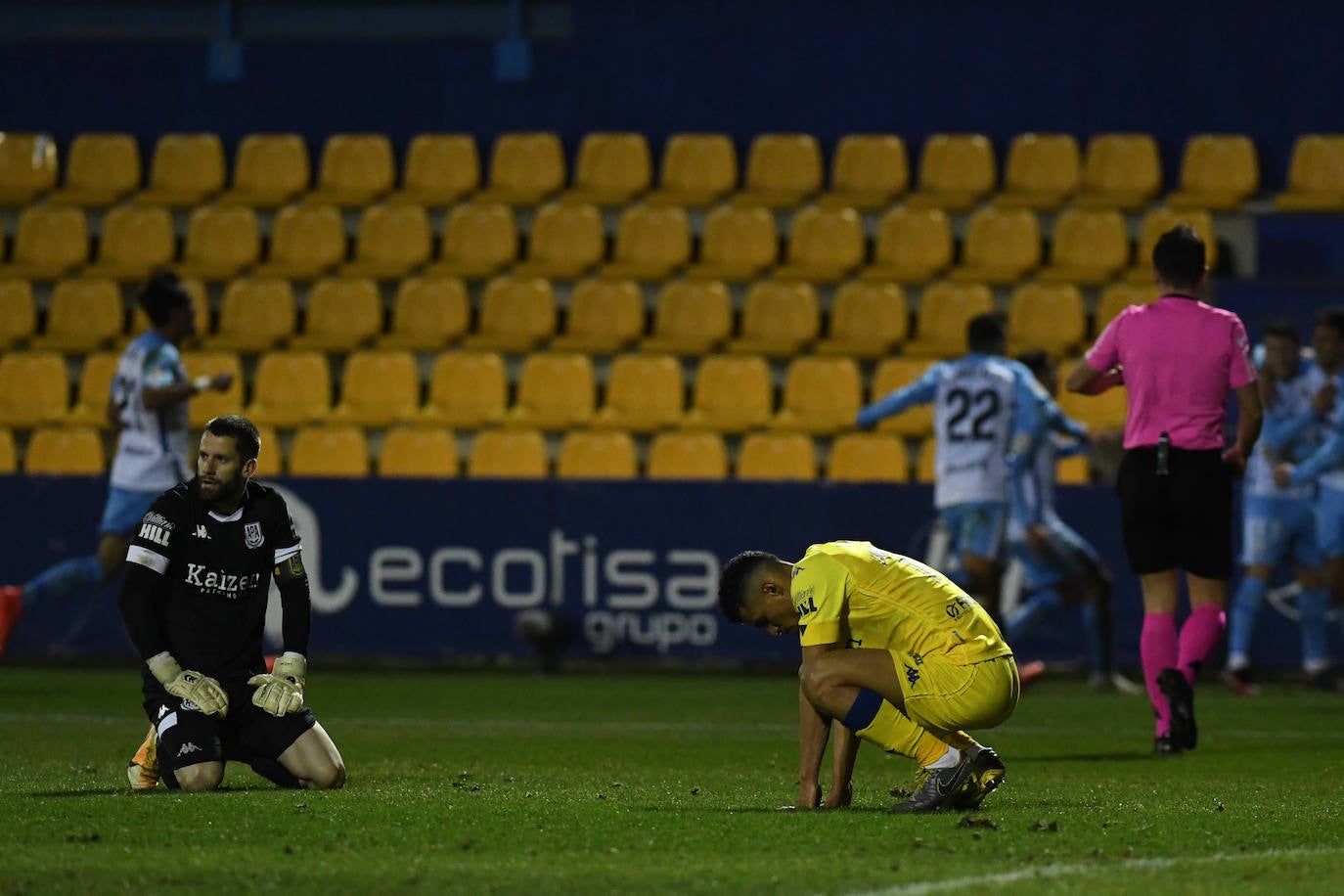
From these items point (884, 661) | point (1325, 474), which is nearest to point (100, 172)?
point (1325, 474)

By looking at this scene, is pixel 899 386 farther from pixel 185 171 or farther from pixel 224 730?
pixel 224 730

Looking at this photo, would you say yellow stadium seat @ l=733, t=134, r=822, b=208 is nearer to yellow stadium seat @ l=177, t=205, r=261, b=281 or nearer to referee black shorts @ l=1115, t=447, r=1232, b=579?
yellow stadium seat @ l=177, t=205, r=261, b=281

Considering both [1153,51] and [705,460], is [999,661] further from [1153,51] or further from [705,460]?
[1153,51]

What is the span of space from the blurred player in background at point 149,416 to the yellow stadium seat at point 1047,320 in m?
6.76

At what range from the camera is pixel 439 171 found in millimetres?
18547

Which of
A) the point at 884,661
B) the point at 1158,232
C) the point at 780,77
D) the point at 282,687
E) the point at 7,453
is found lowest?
the point at 282,687

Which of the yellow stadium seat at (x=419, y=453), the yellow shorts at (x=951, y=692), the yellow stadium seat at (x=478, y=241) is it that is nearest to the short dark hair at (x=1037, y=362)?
the yellow stadium seat at (x=419, y=453)

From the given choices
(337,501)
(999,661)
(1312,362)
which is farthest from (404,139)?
(999,661)

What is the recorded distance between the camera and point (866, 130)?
18.9 m

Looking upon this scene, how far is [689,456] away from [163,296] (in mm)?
4663

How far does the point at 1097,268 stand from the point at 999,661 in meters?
10.7

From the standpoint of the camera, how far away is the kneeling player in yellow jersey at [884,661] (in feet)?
21.3

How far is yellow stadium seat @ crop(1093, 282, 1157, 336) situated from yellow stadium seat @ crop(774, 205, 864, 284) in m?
1.98

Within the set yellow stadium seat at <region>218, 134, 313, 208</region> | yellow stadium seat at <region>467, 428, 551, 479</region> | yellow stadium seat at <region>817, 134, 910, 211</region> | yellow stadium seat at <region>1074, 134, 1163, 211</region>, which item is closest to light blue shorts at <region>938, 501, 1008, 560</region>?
yellow stadium seat at <region>467, 428, 551, 479</region>
